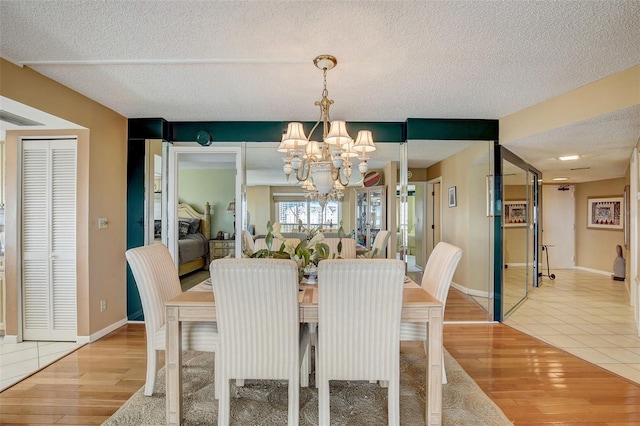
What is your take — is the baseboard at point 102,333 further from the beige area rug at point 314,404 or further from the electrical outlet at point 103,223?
the beige area rug at point 314,404

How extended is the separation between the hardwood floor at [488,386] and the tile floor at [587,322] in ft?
0.77

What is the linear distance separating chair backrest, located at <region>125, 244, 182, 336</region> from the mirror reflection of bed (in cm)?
289

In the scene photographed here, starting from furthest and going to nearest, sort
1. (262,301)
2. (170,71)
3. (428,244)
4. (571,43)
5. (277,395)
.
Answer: (428,244)
(170,71)
(277,395)
(571,43)
(262,301)

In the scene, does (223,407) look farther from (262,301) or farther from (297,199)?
(297,199)

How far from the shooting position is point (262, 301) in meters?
1.69

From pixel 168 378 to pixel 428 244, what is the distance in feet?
13.9

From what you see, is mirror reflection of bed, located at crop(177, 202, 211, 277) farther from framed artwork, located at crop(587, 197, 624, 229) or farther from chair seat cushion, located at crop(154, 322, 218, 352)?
framed artwork, located at crop(587, 197, 624, 229)

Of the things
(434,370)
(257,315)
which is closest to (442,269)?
(434,370)

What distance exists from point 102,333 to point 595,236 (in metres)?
8.84

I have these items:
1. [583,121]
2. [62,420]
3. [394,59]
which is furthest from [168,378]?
[583,121]

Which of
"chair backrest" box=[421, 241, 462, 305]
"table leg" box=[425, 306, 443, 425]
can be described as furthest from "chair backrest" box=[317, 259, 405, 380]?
"chair backrest" box=[421, 241, 462, 305]

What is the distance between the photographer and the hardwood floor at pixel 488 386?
6.52ft

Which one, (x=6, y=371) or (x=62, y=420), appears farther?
(x=6, y=371)

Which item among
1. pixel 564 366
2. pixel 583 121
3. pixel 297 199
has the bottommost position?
pixel 564 366
